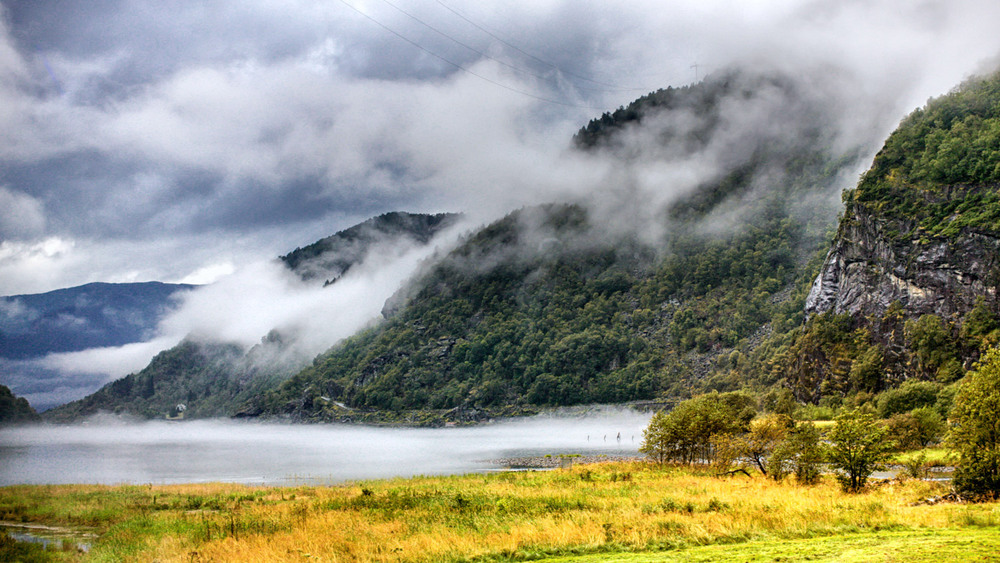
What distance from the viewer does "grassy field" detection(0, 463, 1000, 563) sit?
16.1m

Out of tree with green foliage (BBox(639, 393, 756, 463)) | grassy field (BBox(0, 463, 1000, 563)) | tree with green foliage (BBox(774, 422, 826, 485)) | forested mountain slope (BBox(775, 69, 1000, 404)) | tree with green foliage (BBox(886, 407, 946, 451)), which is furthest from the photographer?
forested mountain slope (BBox(775, 69, 1000, 404))

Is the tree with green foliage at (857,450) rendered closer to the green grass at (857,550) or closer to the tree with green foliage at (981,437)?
the tree with green foliage at (981,437)

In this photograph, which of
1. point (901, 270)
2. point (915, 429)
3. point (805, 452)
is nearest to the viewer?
point (805, 452)

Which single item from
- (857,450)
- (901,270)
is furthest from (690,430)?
(901,270)

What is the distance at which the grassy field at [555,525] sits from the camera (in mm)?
16141

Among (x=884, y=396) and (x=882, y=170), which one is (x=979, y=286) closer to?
(x=884, y=396)

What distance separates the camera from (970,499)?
23641mm

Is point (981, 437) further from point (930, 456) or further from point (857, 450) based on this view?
point (930, 456)

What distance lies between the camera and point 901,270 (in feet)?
360

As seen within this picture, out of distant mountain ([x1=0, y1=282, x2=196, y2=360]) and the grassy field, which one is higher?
distant mountain ([x1=0, y1=282, x2=196, y2=360])

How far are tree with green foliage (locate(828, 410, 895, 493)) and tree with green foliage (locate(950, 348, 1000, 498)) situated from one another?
211 inches

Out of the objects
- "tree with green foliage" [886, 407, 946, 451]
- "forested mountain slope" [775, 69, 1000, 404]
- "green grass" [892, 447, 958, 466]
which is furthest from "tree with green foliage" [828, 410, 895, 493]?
"forested mountain slope" [775, 69, 1000, 404]

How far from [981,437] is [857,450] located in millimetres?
6935

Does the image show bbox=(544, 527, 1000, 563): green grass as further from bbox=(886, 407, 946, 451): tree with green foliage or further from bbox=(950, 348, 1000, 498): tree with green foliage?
bbox=(886, 407, 946, 451): tree with green foliage
